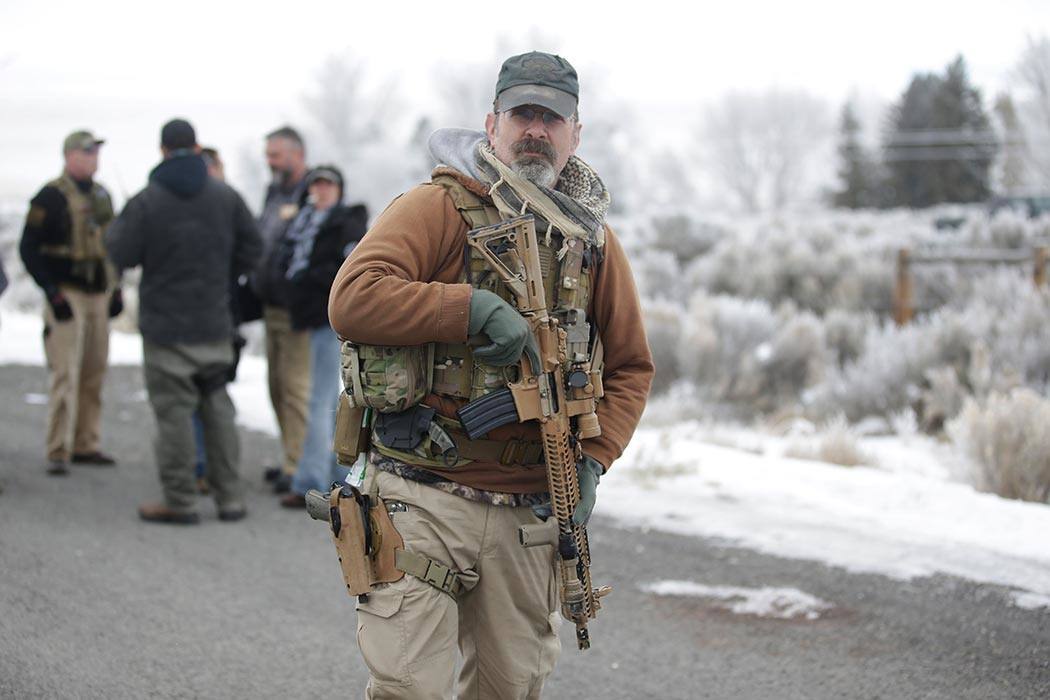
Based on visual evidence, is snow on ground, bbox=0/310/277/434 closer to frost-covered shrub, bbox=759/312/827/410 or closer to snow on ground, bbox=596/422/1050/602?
snow on ground, bbox=596/422/1050/602

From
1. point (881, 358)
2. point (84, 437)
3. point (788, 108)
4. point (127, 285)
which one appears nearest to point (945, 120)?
point (788, 108)

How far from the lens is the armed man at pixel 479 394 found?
2992 millimetres

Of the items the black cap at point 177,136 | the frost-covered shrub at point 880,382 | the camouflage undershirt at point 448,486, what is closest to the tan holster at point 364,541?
the camouflage undershirt at point 448,486

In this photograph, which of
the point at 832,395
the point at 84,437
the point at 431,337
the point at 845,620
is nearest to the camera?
the point at 431,337

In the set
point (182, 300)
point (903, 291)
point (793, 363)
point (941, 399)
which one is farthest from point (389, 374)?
point (903, 291)

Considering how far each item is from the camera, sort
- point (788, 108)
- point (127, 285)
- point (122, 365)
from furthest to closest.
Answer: point (788, 108), point (127, 285), point (122, 365)

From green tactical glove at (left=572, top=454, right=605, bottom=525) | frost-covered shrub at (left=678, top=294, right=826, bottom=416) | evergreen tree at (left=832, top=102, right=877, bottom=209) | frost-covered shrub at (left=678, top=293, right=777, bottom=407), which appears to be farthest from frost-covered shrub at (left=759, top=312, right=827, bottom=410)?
evergreen tree at (left=832, top=102, right=877, bottom=209)

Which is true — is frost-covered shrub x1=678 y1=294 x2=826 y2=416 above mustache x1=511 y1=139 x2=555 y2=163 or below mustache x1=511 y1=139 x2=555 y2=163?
below

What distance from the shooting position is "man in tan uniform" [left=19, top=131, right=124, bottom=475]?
751cm

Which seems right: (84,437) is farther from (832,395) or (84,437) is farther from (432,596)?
(832,395)

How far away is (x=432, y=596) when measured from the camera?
3.03m

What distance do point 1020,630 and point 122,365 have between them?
10280mm

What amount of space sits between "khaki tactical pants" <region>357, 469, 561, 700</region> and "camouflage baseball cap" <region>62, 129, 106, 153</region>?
516cm

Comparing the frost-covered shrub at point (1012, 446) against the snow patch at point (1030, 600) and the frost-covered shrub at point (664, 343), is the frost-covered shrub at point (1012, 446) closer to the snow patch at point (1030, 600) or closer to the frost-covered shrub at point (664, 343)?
the snow patch at point (1030, 600)
